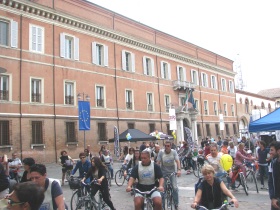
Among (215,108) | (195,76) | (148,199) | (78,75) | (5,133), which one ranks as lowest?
(148,199)

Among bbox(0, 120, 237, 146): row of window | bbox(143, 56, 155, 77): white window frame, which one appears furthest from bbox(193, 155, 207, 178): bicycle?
bbox(143, 56, 155, 77): white window frame

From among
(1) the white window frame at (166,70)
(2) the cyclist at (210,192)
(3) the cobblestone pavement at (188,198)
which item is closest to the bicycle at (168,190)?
(3) the cobblestone pavement at (188,198)

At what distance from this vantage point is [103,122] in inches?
1121

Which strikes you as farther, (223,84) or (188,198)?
(223,84)

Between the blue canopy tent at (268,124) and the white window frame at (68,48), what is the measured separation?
18.3m

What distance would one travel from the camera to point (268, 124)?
12.0 m

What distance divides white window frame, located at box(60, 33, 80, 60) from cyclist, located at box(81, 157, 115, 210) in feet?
65.0

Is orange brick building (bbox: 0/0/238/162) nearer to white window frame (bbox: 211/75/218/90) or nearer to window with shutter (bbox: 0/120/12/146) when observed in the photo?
window with shutter (bbox: 0/120/12/146)

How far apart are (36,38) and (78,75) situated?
16.0 ft

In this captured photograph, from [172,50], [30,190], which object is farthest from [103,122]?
[30,190]

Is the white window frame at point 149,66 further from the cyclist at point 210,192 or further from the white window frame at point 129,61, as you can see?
the cyclist at point 210,192

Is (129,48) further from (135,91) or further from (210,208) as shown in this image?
(210,208)

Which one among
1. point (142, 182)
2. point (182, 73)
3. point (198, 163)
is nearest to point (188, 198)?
point (142, 182)

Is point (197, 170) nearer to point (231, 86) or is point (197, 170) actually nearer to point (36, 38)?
point (36, 38)
